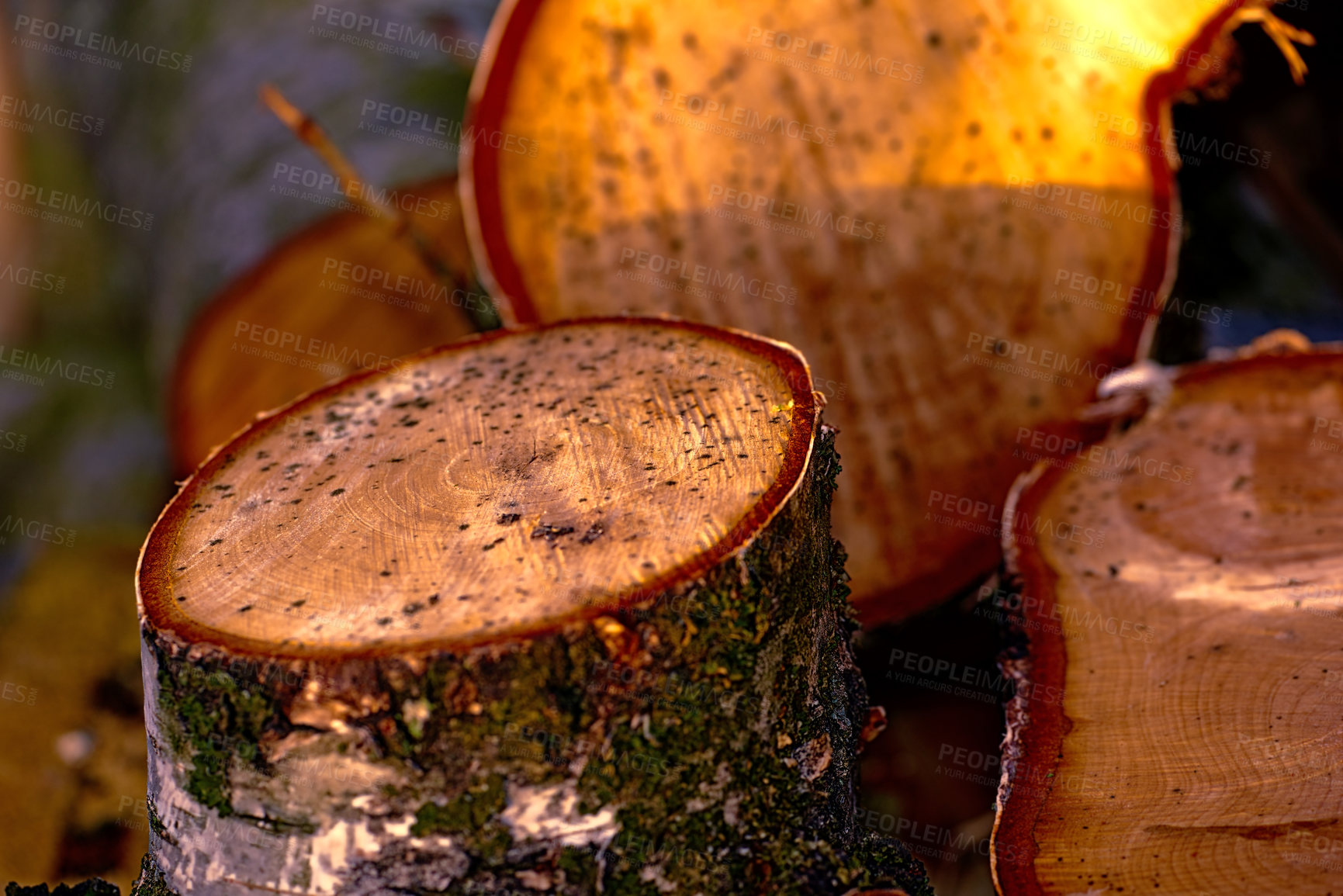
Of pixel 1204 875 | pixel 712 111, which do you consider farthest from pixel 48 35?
pixel 1204 875

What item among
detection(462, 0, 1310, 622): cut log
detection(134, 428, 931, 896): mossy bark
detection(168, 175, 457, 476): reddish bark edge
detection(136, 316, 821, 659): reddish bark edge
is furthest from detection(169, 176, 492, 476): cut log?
detection(134, 428, 931, 896): mossy bark

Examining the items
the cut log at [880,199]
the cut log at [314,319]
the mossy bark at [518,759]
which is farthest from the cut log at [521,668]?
the cut log at [314,319]

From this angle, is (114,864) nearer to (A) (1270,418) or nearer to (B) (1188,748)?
(B) (1188,748)

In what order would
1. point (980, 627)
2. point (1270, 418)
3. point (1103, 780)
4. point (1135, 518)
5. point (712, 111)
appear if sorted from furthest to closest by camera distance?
1. point (980, 627)
2. point (712, 111)
3. point (1270, 418)
4. point (1135, 518)
5. point (1103, 780)

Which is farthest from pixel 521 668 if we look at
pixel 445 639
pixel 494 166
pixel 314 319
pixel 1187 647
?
pixel 314 319

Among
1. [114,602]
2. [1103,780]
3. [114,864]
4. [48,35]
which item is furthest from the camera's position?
[48,35]

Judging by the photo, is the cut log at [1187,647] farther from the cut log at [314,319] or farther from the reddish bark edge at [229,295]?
the reddish bark edge at [229,295]

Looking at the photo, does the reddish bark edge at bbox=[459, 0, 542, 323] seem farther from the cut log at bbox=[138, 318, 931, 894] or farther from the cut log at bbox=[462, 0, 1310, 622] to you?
the cut log at bbox=[138, 318, 931, 894]
